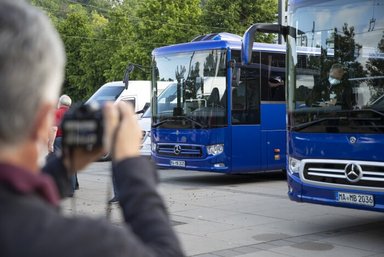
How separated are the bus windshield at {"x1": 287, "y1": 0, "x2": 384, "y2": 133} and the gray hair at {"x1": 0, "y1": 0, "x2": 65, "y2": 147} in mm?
5726

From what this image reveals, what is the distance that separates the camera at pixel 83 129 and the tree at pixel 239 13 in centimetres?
2852

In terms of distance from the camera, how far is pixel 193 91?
1259cm

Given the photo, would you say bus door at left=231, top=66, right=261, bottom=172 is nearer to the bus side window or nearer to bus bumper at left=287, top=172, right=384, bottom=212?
the bus side window

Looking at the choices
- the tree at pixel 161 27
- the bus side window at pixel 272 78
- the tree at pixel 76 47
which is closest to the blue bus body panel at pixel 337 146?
the bus side window at pixel 272 78

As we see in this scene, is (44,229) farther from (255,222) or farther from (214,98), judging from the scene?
(214,98)

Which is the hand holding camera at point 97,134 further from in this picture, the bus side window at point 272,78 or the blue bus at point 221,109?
the bus side window at point 272,78

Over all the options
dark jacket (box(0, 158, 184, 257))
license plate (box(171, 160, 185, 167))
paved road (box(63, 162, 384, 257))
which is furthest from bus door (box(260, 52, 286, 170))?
dark jacket (box(0, 158, 184, 257))

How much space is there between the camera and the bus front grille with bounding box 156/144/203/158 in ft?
41.0

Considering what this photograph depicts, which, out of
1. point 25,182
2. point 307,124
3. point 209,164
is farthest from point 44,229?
point 209,164

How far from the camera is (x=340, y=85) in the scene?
711 centimetres

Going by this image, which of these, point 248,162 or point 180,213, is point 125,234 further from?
point 248,162

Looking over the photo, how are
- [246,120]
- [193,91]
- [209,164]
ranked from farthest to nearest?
[193,91] < [246,120] < [209,164]

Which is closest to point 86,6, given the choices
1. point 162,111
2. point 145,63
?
point 145,63

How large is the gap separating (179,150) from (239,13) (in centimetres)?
1874
